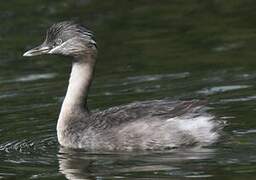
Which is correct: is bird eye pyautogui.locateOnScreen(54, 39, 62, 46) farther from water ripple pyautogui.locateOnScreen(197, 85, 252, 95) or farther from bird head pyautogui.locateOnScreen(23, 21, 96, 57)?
water ripple pyautogui.locateOnScreen(197, 85, 252, 95)

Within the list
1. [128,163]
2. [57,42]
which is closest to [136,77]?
[57,42]

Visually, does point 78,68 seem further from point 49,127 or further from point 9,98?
point 9,98

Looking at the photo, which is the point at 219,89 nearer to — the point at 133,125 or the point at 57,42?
the point at 57,42

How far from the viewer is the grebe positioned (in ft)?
37.7

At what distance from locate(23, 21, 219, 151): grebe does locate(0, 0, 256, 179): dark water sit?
15 centimetres

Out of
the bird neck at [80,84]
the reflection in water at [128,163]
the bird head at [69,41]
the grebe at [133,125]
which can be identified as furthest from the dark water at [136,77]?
the bird head at [69,41]

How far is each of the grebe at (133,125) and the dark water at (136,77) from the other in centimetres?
15

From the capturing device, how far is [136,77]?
15.0 metres

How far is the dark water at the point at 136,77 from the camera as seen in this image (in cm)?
1100

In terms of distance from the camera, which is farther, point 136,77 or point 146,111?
point 136,77

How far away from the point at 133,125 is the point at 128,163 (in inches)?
25.9

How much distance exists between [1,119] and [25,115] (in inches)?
10.7

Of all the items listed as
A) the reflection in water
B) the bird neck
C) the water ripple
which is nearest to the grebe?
the bird neck

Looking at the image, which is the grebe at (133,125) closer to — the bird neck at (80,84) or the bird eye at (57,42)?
the bird neck at (80,84)
